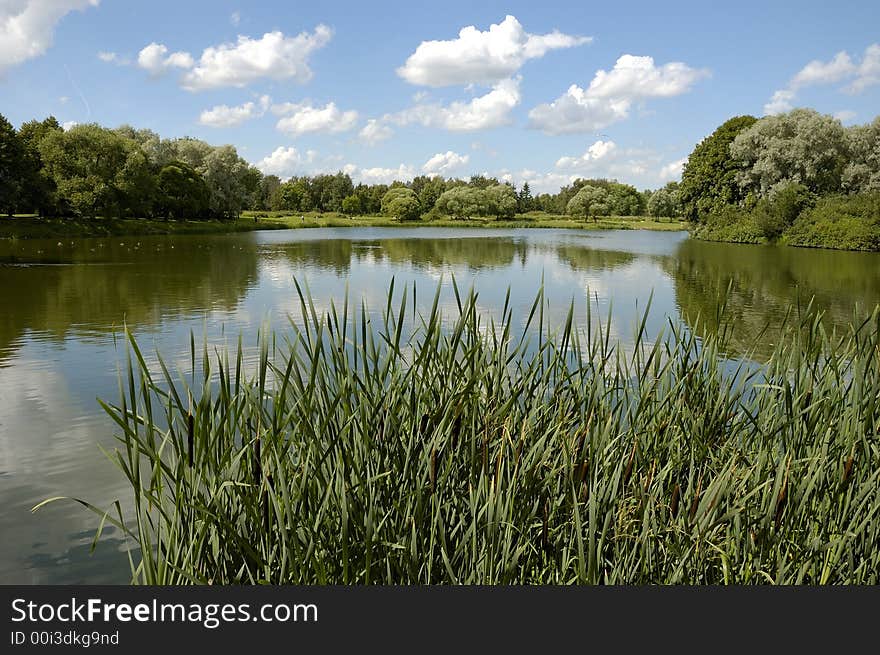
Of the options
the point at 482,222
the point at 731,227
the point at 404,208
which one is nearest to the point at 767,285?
the point at 731,227

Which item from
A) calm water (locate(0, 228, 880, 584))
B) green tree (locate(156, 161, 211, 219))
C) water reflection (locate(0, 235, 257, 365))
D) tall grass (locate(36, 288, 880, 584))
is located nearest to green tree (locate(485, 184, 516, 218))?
green tree (locate(156, 161, 211, 219))

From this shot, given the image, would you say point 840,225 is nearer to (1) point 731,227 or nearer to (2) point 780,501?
(1) point 731,227

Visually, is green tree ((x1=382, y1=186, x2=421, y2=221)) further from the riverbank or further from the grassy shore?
the riverbank

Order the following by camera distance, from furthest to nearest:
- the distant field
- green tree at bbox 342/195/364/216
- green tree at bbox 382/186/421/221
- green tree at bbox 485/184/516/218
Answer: green tree at bbox 342/195/364/216, green tree at bbox 485/184/516/218, green tree at bbox 382/186/421/221, the distant field

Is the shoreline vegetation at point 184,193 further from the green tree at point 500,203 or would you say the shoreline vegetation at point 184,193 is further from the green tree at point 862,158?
the green tree at point 862,158

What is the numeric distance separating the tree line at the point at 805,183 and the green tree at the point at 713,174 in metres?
0.50

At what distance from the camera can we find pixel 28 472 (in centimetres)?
662

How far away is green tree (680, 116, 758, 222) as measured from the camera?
50031 millimetres

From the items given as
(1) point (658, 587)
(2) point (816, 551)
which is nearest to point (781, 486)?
(2) point (816, 551)

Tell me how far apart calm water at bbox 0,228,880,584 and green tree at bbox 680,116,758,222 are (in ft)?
38.9

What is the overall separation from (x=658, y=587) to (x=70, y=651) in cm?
212

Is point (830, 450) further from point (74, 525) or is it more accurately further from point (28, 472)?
point (28, 472)

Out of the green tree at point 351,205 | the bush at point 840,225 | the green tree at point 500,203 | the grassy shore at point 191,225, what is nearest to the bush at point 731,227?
the bush at point 840,225

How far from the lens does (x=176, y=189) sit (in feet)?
178
